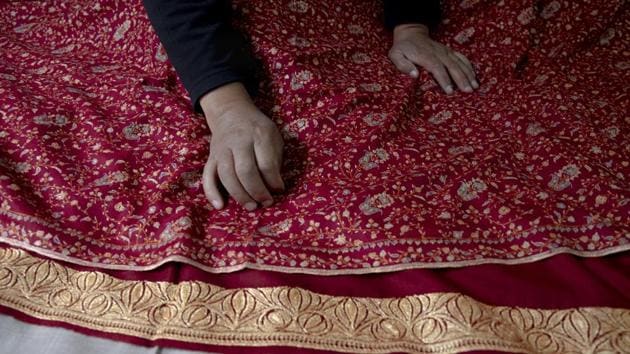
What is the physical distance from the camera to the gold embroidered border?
1.83 ft

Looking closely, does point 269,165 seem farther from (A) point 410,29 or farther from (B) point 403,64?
(A) point 410,29

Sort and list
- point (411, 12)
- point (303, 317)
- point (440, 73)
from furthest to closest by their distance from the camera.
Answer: point (411, 12) → point (440, 73) → point (303, 317)

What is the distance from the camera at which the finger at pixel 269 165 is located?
29.0 inches

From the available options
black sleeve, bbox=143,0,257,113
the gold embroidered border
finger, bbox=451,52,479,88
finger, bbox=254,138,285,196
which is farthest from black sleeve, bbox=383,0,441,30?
the gold embroidered border

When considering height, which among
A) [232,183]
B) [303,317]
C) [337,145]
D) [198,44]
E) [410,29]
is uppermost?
[410,29]

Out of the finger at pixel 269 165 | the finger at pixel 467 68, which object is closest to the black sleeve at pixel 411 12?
the finger at pixel 467 68

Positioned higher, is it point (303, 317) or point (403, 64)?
point (403, 64)

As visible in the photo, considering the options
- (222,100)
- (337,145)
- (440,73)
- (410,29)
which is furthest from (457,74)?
(222,100)

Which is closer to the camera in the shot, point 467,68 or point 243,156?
point 243,156

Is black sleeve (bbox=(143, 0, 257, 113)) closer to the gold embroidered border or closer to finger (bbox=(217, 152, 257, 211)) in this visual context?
finger (bbox=(217, 152, 257, 211))

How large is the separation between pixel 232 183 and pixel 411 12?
66 centimetres

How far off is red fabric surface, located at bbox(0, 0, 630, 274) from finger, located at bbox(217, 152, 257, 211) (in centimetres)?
2

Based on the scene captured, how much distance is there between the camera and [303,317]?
0.58 metres

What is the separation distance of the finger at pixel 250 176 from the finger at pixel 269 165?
0.01m
